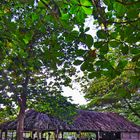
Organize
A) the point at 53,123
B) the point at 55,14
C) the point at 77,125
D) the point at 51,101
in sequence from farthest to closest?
1. the point at 77,125
2. the point at 53,123
3. the point at 51,101
4. the point at 55,14

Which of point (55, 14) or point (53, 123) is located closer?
point (55, 14)

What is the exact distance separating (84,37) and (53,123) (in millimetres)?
18044

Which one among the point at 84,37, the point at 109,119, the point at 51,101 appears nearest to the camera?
the point at 84,37

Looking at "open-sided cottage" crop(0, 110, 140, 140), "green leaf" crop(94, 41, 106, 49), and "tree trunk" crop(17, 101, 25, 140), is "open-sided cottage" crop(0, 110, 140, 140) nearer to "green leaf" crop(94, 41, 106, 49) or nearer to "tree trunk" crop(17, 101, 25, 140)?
"tree trunk" crop(17, 101, 25, 140)

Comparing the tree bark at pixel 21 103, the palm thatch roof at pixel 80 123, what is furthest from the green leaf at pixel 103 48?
the palm thatch roof at pixel 80 123

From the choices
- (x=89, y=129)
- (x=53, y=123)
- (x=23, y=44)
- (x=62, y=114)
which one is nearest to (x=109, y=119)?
(x=89, y=129)

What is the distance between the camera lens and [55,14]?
6.45 feet

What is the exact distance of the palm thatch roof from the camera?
61.8 ft

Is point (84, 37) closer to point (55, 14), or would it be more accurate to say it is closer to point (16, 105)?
point (55, 14)

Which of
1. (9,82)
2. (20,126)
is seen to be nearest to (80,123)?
(20,126)

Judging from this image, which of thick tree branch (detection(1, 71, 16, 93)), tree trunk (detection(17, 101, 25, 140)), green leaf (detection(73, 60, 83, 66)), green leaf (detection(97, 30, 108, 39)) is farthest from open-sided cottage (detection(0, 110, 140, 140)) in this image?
green leaf (detection(97, 30, 108, 39))

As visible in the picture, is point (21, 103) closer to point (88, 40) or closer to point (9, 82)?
point (9, 82)

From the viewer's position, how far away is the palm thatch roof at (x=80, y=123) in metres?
18.8

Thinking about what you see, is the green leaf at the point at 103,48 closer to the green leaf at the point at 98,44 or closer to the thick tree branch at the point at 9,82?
the green leaf at the point at 98,44
